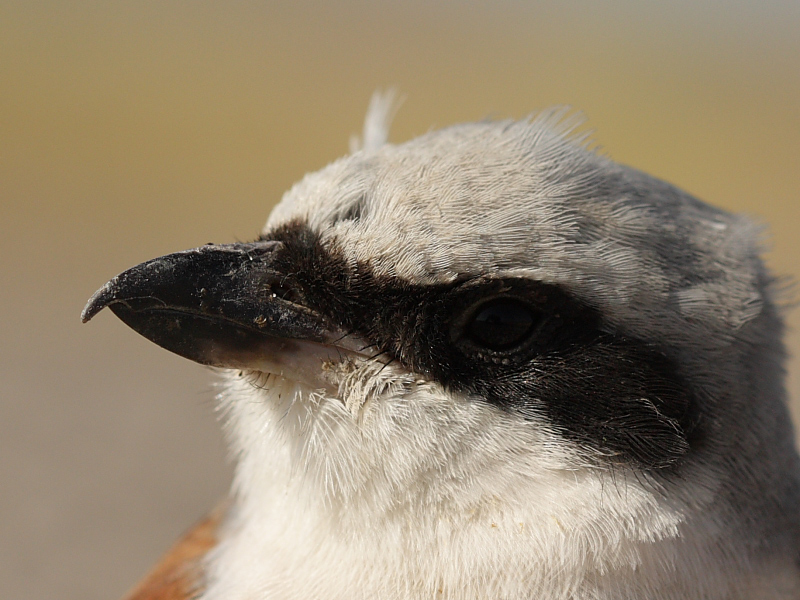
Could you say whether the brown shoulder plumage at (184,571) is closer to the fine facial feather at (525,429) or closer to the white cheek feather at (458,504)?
the fine facial feather at (525,429)

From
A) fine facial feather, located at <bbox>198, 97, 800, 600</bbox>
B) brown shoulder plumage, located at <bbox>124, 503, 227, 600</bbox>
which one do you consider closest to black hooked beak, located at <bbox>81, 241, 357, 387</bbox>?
fine facial feather, located at <bbox>198, 97, 800, 600</bbox>

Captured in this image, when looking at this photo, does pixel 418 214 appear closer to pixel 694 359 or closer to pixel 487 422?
pixel 487 422

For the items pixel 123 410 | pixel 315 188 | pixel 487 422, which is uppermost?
pixel 315 188

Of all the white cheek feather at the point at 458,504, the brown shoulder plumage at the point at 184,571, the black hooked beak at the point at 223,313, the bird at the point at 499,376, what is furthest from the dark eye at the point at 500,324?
the brown shoulder plumage at the point at 184,571

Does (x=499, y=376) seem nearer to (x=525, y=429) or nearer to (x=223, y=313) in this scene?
(x=525, y=429)

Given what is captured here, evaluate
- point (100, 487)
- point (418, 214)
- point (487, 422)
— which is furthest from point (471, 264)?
point (100, 487)

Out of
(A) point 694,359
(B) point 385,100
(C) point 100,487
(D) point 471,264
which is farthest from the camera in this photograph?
(C) point 100,487

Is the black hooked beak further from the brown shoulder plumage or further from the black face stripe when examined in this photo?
the brown shoulder plumage

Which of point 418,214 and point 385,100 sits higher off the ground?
point 385,100
